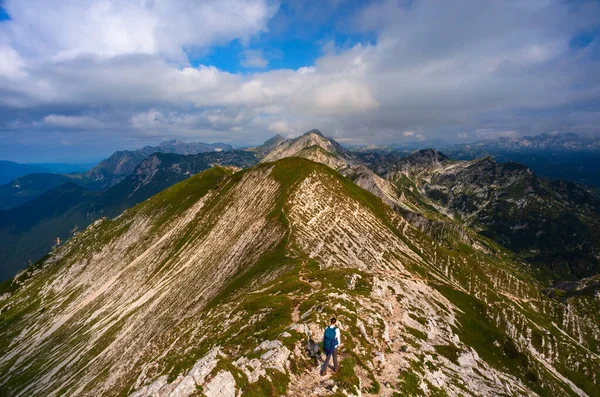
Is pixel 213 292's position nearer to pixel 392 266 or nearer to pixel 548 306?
pixel 392 266

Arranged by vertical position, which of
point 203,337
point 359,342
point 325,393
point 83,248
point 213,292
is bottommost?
point 83,248

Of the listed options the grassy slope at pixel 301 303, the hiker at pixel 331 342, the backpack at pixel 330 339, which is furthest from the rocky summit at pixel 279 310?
the backpack at pixel 330 339

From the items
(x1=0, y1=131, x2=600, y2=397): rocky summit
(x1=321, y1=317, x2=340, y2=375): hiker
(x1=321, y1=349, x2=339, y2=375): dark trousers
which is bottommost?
(x1=0, y1=131, x2=600, y2=397): rocky summit

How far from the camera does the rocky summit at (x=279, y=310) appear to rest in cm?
2941

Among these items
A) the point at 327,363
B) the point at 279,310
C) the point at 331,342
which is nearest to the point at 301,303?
the point at 279,310

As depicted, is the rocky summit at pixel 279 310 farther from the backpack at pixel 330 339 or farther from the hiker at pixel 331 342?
the backpack at pixel 330 339

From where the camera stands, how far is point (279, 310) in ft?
131

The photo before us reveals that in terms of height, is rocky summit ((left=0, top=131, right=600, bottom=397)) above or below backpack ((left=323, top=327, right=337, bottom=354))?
below

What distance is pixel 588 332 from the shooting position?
13262 centimetres

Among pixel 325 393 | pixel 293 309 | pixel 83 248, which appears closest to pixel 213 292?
pixel 293 309

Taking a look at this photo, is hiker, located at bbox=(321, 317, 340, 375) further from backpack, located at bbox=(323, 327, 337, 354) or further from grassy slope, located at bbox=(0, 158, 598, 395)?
grassy slope, located at bbox=(0, 158, 598, 395)

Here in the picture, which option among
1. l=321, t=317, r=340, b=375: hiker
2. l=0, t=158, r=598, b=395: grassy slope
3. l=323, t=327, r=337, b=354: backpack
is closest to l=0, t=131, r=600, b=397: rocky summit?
l=0, t=158, r=598, b=395: grassy slope

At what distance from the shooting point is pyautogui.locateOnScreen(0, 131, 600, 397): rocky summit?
96.5ft

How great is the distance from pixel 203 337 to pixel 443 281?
108 metres
